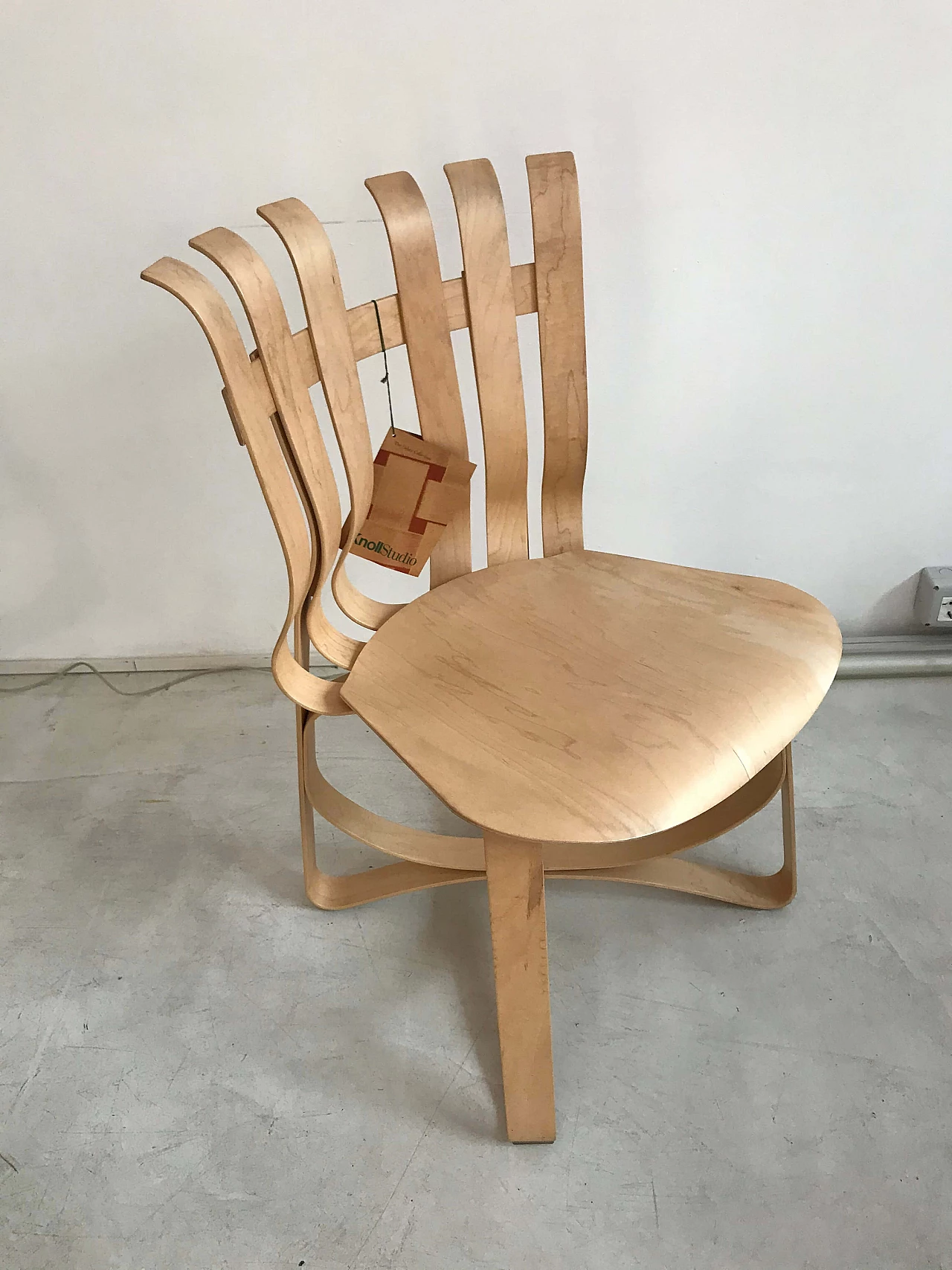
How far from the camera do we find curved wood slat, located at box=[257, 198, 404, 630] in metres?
1.00

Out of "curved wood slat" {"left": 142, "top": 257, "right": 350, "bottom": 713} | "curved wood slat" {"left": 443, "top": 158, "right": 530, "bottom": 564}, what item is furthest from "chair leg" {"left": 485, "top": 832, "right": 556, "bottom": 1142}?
"curved wood slat" {"left": 443, "top": 158, "right": 530, "bottom": 564}

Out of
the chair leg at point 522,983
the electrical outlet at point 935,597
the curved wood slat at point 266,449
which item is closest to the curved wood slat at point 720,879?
the chair leg at point 522,983

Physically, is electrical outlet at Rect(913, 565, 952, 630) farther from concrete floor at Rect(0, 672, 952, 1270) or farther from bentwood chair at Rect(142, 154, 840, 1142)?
bentwood chair at Rect(142, 154, 840, 1142)

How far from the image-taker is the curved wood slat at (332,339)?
39.5 inches

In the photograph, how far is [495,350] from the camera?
46.2 inches

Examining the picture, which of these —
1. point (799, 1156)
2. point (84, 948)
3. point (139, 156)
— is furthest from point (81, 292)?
point (799, 1156)

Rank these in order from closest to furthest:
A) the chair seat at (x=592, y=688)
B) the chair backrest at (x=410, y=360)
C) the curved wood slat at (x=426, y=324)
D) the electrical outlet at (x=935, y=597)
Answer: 1. the chair seat at (x=592, y=688)
2. the chair backrest at (x=410, y=360)
3. the curved wood slat at (x=426, y=324)
4. the electrical outlet at (x=935, y=597)

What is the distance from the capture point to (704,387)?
1.58 m

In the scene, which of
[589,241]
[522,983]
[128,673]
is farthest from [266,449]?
[128,673]

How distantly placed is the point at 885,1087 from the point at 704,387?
1.08 meters

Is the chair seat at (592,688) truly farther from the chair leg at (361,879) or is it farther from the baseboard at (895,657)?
the baseboard at (895,657)

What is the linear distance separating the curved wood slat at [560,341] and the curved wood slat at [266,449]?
37 centimetres

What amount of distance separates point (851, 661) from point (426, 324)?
3.57 ft

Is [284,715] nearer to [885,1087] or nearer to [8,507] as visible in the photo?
[8,507]
